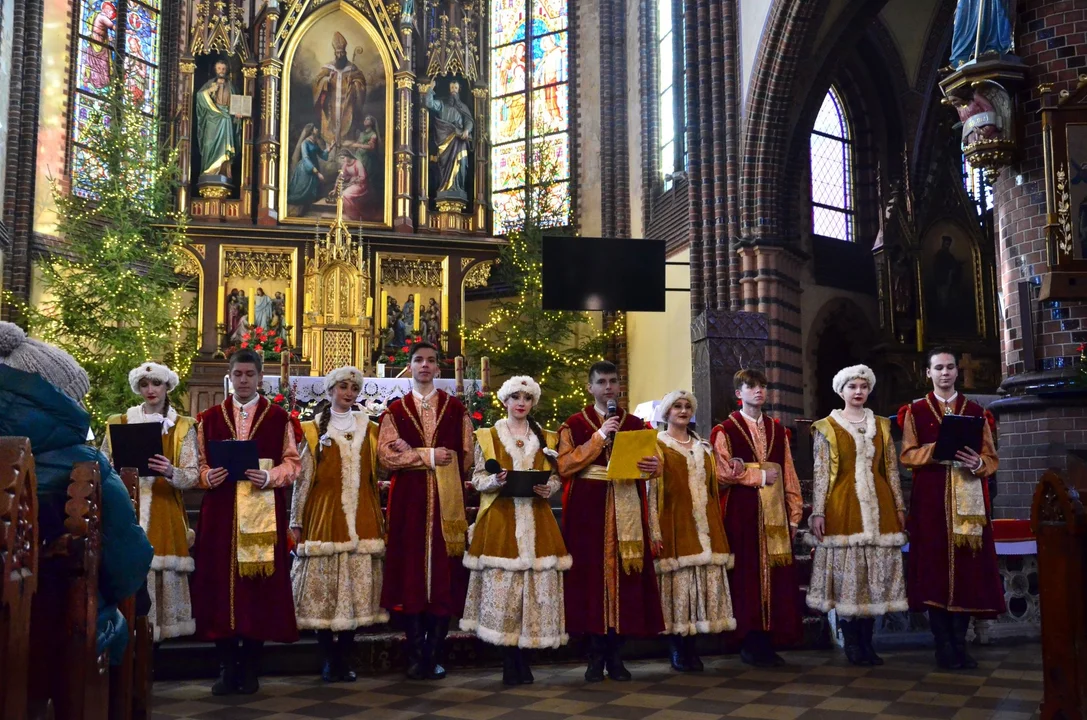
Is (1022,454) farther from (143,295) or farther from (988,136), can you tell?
(143,295)

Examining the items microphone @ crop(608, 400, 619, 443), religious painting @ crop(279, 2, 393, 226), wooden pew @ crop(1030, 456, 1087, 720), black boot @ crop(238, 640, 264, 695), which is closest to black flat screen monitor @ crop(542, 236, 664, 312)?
microphone @ crop(608, 400, 619, 443)

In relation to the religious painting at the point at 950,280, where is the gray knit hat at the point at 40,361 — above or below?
below

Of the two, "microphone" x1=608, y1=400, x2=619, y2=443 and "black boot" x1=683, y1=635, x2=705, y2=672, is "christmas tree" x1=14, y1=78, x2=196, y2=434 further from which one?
"black boot" x1=683, y1=635, x2=705, y2=672

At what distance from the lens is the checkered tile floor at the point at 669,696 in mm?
4805

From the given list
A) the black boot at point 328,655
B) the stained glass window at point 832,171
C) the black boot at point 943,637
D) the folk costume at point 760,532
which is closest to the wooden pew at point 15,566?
the black boot at point 328,655

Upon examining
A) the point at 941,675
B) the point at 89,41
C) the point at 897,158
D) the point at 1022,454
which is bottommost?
the point at 941,675

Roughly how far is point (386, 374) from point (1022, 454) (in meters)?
10.2

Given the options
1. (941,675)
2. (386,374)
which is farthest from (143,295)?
(941,675)

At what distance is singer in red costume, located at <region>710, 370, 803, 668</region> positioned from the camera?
6145mm

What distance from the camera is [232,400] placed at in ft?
18.8

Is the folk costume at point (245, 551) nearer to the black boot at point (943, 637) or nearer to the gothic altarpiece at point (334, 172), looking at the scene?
the black boot at point (943, 637)

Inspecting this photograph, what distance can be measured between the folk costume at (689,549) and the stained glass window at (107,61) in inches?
518

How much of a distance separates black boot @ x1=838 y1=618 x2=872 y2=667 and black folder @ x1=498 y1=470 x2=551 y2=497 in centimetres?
207

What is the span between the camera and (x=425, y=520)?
19.2ft
